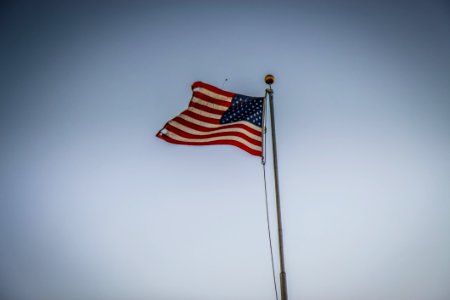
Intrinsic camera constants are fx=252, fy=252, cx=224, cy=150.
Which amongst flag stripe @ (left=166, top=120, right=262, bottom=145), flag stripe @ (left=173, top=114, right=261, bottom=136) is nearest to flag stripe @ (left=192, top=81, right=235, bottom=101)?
flag stripe @ (left=173, top=114, right=261, bottom=136)

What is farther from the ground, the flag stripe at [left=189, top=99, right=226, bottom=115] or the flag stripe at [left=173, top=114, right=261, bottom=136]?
the flag stripe at [left=189, top=99, right=226, bottom=115]

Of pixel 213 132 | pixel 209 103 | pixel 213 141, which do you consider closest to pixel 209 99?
pixel 209 103

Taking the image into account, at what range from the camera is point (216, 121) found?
22.7 feet

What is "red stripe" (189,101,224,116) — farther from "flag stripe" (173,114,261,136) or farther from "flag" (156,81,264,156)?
"flag stripe" (173,114,261,136)

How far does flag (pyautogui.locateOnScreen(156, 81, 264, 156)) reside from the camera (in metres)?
6.79

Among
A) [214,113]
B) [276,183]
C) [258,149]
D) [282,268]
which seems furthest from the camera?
[214,113]

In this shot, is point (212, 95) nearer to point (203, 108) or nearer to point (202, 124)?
point (203, 108)

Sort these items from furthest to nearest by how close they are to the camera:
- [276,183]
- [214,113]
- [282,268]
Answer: [214,113], [276,183], [282,268]

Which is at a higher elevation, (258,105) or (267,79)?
(267,79)

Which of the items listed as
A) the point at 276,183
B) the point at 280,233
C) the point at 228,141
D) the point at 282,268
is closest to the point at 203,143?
the point at 228,141

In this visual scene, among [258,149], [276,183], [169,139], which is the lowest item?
[276,183]

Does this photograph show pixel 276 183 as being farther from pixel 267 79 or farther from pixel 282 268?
pixel 267 79

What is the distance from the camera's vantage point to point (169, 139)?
6.87m

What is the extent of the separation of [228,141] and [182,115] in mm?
1491
